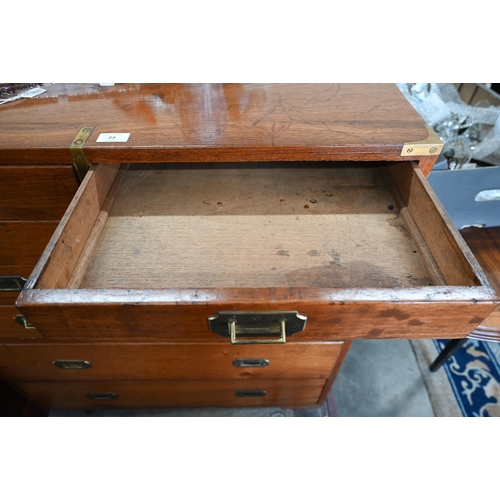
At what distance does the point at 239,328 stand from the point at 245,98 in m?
0.52

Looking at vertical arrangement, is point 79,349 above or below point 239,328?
above

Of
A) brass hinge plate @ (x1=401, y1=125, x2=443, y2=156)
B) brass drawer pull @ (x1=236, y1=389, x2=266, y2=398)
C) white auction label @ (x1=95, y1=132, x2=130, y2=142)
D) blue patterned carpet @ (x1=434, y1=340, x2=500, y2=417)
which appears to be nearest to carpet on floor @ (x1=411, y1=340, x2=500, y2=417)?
blue patterned carpet @ (x1=434, y1=340, x2=500, y2=417)

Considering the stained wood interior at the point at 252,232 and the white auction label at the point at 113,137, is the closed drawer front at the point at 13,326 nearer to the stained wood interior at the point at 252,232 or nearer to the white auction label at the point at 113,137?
the stained wood interior at the point at 252,232

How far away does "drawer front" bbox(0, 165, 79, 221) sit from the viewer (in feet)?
2.12

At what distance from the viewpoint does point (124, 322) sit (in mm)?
473

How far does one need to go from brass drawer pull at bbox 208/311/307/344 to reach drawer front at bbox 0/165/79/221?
0.42 m

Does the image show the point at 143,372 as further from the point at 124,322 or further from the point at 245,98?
the point at 245,98

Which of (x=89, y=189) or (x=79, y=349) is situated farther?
(x=79, y=349)

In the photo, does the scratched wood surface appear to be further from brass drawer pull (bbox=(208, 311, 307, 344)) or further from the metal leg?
the metal leg

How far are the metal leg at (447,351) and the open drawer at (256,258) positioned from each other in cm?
Result: 59

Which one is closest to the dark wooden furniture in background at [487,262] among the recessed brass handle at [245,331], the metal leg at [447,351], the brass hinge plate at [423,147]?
the metal leg at [447,351]

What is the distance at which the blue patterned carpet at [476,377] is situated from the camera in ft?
3.63

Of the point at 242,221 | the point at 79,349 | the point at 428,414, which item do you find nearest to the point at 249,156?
the point at 242,221

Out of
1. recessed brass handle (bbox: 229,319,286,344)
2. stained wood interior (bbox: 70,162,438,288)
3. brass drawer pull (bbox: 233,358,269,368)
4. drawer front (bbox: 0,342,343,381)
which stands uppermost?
stained wood interior (bbox: 70,162,438,288)
